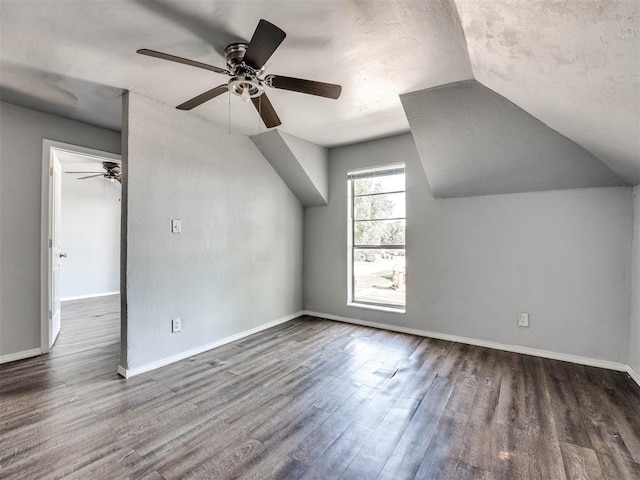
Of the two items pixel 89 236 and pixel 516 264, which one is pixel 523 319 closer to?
pixel 516 264

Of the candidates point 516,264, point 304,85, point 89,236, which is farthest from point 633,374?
point 89,236

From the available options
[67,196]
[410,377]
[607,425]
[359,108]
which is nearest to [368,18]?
[359,108]

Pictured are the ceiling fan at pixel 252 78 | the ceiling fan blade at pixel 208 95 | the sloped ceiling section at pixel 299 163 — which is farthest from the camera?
the sloped ceiling section at pixel 299 163

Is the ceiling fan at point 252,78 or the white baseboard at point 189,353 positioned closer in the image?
the ceiling fan at point 252,78

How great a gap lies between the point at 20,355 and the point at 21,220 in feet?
A: 4.24

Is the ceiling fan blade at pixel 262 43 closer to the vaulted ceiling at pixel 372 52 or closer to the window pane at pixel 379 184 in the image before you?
the vaulted ceiling at pixel 372 52

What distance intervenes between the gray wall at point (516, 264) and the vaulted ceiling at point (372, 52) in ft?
1.70

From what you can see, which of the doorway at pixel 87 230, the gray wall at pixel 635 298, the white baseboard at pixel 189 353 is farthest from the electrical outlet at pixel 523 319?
the doorway at pixel 87 230

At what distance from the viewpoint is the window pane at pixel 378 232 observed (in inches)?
154

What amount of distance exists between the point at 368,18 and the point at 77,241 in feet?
22.5

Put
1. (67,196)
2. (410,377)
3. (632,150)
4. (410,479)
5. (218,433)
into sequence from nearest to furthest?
1. (410,479)
2. (218,433)
3. (632,150)
4. (410,377)
5. (67,196)

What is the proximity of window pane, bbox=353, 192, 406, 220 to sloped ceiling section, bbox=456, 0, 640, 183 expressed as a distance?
5.89 ft

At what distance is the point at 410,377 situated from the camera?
100 inches

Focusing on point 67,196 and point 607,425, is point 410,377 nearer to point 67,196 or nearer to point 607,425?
point 607,425
